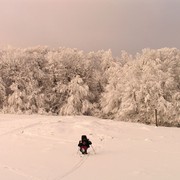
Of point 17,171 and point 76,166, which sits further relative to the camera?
point 76,166

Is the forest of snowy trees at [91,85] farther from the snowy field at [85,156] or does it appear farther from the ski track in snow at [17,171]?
the ski track in snow at [17,171]

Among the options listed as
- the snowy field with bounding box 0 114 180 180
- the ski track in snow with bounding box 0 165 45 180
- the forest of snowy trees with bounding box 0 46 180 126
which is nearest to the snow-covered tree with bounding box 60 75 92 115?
the forest of snowy trees with bounding box 0 46 180 126

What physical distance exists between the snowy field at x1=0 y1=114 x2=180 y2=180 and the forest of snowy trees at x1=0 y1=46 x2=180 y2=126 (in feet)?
67.3

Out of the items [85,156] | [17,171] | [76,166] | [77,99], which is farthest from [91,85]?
[17,171]

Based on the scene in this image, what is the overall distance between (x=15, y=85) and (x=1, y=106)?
12.7ft

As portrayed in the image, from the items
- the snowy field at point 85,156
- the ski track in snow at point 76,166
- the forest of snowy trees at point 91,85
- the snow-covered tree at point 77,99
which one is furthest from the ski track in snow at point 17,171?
the snow-covered tree at point 77,99

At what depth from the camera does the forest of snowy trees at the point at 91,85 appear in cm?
4709

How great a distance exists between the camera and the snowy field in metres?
12.6

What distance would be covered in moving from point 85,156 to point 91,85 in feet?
139

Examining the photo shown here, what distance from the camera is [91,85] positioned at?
58562 mm

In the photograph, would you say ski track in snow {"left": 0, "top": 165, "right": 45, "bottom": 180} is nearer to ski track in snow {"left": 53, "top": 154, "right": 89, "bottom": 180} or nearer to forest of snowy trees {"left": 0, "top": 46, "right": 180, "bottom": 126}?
ski track in snow {"left": 53, "top": 154, "right": 89, "bottom": 180}

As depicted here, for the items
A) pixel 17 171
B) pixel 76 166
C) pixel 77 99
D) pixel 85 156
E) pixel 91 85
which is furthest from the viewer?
pixel 91 85

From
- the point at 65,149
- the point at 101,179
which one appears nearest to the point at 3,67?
the point at 65,149

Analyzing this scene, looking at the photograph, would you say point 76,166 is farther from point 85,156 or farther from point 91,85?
point 91,85
